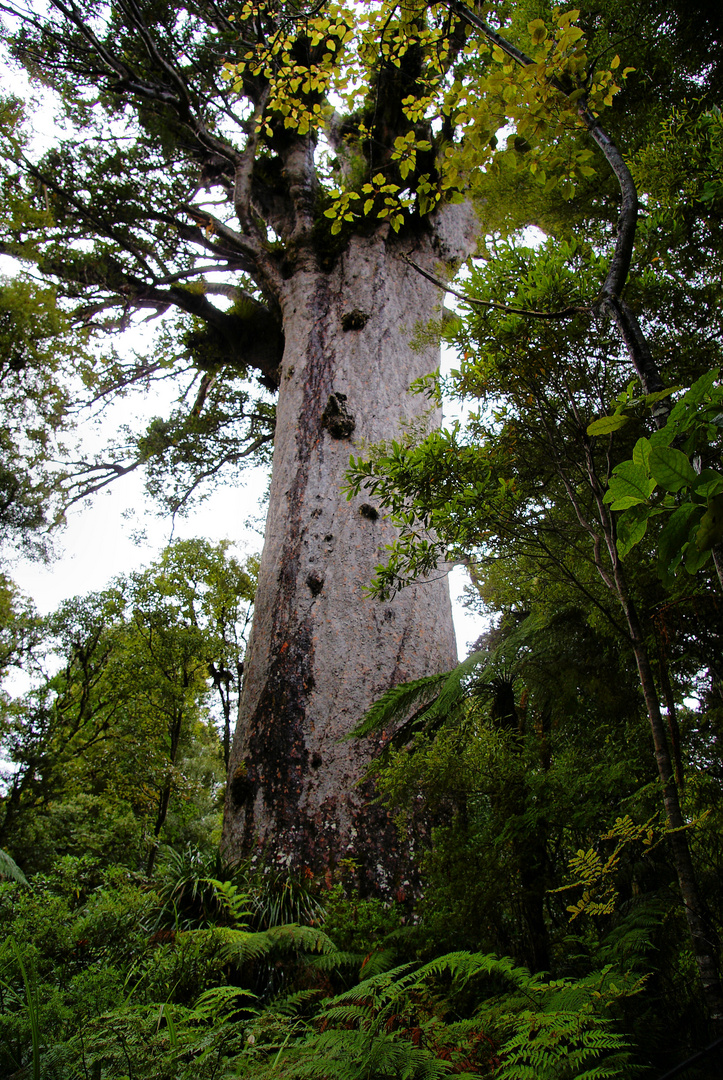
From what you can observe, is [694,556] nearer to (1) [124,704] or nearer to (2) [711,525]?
(2) [711,525]

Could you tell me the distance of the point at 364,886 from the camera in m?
3.03

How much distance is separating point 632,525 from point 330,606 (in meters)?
3.21

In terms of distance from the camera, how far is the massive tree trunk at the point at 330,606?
3262 millimetres

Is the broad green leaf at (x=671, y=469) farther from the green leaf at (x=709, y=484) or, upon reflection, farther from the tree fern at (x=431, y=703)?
the tree fern at (x=431, y=703)

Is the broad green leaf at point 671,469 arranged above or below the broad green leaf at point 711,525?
above

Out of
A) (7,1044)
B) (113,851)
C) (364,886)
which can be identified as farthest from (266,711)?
(113,851)

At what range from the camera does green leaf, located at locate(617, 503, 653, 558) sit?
0.90m

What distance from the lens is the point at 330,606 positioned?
401 cm

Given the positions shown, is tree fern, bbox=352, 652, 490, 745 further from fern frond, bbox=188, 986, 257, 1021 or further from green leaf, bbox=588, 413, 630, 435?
green leaf, bbox=588, 413, 630, 435

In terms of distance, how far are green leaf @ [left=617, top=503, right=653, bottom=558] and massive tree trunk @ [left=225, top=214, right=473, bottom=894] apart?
6.42 ft

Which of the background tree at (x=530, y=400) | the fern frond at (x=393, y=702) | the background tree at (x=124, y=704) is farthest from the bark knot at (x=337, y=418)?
the background tree at (x=124, y=704)

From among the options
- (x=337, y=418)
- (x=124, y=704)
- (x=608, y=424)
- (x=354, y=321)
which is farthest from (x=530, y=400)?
(x=124, y=704)

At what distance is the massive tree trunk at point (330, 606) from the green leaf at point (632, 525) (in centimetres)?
196

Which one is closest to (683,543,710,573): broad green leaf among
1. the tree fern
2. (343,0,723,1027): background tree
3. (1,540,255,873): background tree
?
(343,0,723,1027): background tree
